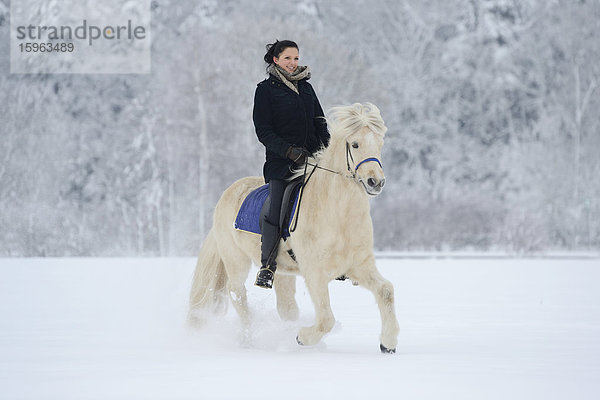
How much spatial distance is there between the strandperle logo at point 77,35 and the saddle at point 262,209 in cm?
2757

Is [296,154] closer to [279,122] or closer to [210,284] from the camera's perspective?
[279,122]

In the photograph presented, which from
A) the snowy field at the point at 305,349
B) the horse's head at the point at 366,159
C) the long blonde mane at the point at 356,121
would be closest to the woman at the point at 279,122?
the long blonde mane at the point at 356,121

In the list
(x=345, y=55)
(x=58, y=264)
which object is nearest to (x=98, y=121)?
(x=345, y=55)

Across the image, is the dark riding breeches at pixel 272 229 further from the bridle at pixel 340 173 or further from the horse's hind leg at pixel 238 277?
the horse's hind leg at pixel 238 277

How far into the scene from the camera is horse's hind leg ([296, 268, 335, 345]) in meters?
6.29

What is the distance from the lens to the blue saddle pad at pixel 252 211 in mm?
7176

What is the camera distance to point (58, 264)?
20594mm

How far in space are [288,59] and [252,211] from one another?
1379 millimetres

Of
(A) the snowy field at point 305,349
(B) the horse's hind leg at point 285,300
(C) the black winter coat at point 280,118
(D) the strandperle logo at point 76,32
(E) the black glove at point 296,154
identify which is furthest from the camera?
(D) the strandperle logo at point 76,32

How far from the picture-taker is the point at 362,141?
20.0ft

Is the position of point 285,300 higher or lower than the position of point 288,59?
lower

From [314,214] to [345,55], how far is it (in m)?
25.0

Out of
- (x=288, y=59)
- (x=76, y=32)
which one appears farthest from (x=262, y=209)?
(x=76, y=32)

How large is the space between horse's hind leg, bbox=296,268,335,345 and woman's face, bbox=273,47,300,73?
185 cm
